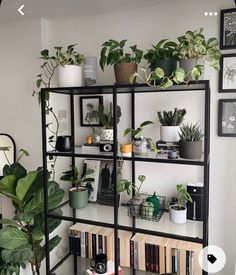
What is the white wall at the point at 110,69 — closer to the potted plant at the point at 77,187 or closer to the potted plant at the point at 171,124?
the potted plant at the point at 171,124

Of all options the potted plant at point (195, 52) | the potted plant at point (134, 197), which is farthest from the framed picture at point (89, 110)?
the potted plant at point (195, 52)

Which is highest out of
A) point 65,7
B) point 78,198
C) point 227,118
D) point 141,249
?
point 65,7

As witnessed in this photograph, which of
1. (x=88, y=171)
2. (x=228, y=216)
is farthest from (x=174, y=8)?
(x=228, y=216)

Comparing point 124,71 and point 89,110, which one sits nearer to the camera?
point 124,71

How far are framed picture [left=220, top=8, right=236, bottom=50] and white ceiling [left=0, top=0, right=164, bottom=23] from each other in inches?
15.7

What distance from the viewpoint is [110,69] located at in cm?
193

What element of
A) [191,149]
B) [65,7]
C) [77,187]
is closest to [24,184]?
[77,187]

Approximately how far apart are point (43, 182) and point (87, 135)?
1.54ft

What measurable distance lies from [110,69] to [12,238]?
132 centimetres

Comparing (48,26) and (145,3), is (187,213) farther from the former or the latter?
(48,26)

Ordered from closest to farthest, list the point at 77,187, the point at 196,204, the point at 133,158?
the point at 133,158, the point at 196,204, the point at 77,187

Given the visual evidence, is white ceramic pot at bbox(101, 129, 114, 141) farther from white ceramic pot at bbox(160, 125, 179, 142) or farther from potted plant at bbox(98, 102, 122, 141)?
white ceramic pot at bbox(160, 125, 179, 142)

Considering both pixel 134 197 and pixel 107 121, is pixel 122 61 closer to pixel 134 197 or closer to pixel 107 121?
pixel 107 121

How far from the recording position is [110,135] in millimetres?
1741
